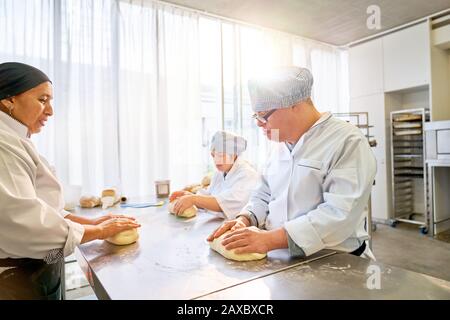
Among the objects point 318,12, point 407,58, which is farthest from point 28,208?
point 407,58

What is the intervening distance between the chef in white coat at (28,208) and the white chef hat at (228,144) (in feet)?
2.86

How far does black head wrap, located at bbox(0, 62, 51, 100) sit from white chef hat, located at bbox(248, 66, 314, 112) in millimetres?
750

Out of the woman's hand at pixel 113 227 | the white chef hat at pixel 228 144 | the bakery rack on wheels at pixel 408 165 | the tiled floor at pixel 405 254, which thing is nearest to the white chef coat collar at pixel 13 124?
the woman's hand at pixel 113 227

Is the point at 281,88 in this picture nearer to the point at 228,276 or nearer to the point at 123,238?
the point at 228,276

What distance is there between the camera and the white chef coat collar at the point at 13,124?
918mm

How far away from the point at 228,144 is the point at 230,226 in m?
0.84

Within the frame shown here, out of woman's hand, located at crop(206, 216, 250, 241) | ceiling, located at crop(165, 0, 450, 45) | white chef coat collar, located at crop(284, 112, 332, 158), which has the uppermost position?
ceiling, located at crop(165, 0, 450, 45)

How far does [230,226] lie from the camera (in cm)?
101

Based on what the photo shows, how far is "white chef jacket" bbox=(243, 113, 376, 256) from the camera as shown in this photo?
836mm

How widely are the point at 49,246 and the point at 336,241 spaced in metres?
0.80

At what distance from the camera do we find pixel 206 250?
0.93m

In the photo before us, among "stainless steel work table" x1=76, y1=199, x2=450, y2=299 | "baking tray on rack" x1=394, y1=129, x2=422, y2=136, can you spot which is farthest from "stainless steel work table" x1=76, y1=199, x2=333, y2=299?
"baking tray on rack" x1=394, y1=129, x2=422, y2=136

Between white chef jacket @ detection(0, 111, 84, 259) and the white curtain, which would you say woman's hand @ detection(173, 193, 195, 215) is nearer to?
white chef jacket @ detection(0, 111, 84, 259)
